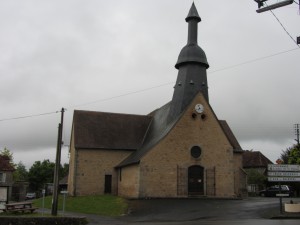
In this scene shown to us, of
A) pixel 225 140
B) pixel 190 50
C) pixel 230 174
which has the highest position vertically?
pixel 190 50

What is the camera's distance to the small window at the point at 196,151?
124 feet

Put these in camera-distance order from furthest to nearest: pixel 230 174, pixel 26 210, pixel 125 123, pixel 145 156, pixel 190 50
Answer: pixel 125 123, pixel 190 50, pixel 230 174, pixel 145 156, pixel 26 210

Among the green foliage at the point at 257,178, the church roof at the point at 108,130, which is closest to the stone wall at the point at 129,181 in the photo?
the church roof at the point at 108,130

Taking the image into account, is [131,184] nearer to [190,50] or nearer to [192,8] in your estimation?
[190,50]

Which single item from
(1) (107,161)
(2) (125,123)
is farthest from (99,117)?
(1) (107,161)

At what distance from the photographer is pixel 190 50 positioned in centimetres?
4175

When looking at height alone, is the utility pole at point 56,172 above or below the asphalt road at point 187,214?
above

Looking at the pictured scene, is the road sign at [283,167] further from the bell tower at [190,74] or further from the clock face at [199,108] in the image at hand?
the bell tower at [190,74]

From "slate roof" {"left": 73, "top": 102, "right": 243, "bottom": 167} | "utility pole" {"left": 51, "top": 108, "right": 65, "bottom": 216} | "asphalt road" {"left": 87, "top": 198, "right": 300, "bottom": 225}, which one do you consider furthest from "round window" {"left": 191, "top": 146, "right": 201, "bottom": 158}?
"utility pole" {"left": 51, "top": 108, "right": 65, "bottom": 216}

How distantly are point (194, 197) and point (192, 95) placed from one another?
972cm

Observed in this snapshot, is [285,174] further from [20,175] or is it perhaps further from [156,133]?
[20,175]

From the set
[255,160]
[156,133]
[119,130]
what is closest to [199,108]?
[156,133]

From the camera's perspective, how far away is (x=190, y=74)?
41.2m

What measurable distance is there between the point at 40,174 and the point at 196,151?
58201mm
